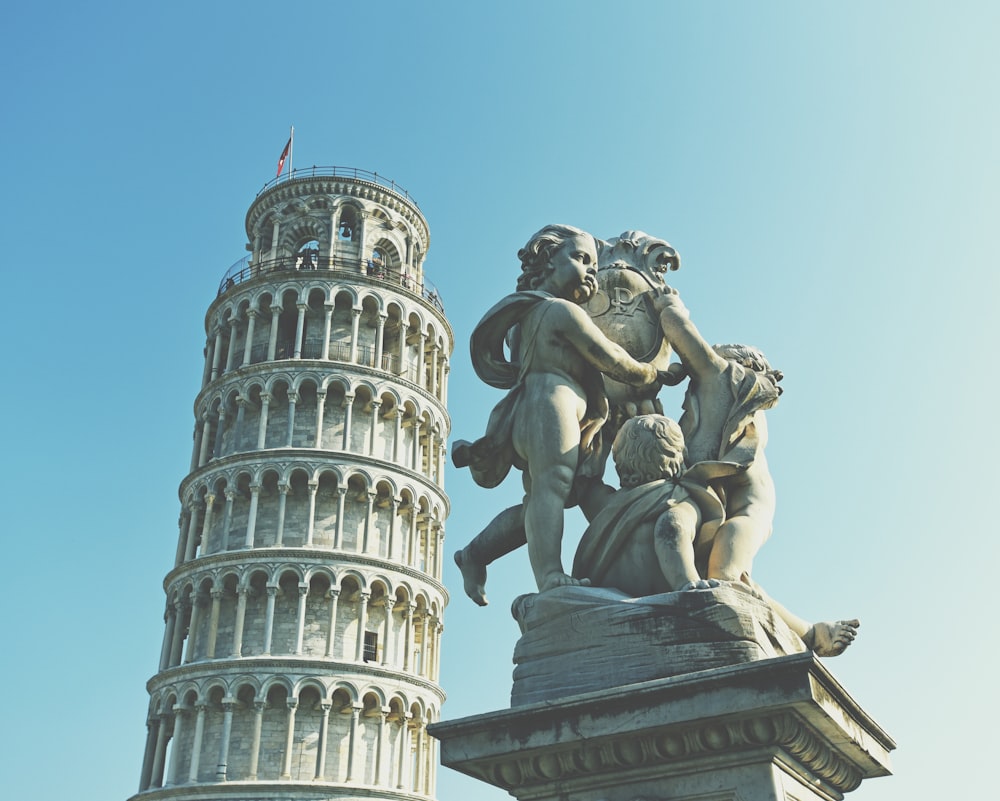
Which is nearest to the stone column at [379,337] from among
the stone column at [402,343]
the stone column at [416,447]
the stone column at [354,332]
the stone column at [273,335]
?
the stone column at [402,343]

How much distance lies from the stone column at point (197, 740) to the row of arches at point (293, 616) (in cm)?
186

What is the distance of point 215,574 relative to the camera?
39750 millimetres

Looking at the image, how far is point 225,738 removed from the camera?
36.9m

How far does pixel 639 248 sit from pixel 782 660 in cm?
215

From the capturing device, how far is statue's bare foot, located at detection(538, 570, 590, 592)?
3766 millimetres

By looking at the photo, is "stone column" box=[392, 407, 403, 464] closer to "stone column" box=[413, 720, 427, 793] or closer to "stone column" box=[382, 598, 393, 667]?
"stone column" box=[382, 598, 393, 667]

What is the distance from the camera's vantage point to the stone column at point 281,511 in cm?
3969

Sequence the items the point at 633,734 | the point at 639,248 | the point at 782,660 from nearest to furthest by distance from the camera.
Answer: the point at 782,660 → the point at 633,734 → the point at 639,248

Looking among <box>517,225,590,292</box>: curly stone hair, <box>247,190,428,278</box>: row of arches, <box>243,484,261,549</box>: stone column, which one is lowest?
<box>517,225,590,292</box>: curly stone hair

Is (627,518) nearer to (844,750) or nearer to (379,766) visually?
(844,750)

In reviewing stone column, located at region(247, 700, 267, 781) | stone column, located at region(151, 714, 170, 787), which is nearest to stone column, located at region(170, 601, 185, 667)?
stone column, located at region(151, 714, 170, 787)

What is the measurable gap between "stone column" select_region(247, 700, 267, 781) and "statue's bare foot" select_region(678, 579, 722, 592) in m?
35.9

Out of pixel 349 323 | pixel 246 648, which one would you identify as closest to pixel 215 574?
pixel 246 648

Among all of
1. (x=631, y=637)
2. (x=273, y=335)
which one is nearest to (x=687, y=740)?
(x=631, y=637)
